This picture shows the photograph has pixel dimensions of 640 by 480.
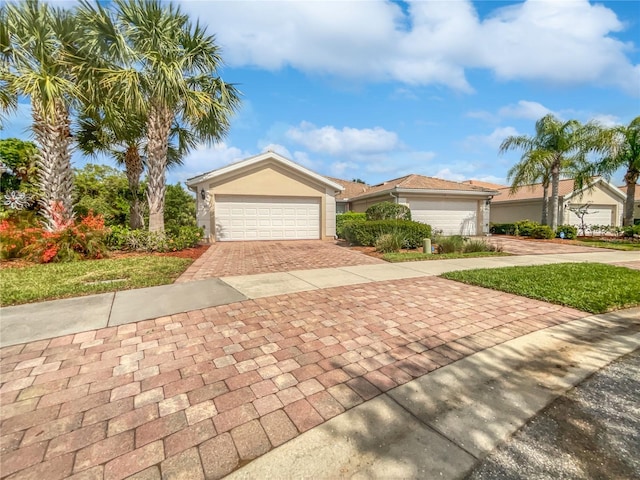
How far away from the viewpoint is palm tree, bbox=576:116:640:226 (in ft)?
50.4

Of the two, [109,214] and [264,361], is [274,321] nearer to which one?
[264,361]

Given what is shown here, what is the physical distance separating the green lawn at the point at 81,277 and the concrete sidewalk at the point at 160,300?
41cm

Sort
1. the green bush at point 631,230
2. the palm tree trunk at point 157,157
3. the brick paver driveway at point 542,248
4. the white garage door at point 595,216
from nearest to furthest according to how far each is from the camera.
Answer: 1. the palm tree trunk at point 157,157
2. the brick paver driveway at point 542,248
3. the green bush at point 631,230
4. the white garage door at point 595,216

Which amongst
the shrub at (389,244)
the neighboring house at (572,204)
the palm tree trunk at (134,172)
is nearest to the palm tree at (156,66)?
the palm tree trunk at (134,172)

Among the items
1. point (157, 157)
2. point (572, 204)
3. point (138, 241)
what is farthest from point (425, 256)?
point (572, 204)

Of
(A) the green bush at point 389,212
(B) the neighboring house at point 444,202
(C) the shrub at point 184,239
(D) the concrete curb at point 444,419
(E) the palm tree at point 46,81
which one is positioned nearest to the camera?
(D) the concrete curb at point 444,419

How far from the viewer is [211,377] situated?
2539 millimetres

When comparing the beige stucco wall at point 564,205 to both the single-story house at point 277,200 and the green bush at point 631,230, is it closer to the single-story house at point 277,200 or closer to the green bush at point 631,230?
the green bush at point 631,230

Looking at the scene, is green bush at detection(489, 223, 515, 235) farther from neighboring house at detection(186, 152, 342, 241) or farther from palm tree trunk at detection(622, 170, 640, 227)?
neighboring house at detection(186, 152, 342, 241)

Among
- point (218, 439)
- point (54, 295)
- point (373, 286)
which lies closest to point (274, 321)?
point (218, 439)

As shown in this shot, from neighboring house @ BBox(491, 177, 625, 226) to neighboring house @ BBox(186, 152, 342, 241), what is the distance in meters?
14.2

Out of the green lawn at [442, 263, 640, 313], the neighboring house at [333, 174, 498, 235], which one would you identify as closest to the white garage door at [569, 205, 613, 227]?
the neighboring house at [333, 174, 498, 235]

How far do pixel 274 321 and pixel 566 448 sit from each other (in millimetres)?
A: 2878

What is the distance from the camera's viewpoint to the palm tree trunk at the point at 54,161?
8.66 metres
